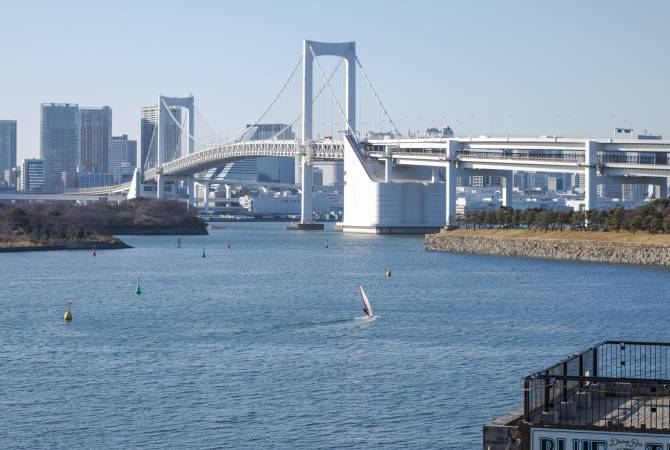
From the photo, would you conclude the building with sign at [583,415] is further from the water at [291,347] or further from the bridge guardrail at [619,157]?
the bridge guardrail at [619,157]

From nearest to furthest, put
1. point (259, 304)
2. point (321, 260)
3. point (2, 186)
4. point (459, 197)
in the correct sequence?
point (259, 304)
point (321, 260)
point (459, 197)
point (2, 186)

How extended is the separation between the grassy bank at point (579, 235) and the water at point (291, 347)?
286 cm

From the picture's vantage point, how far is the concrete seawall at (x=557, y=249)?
129ft

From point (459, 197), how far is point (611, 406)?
104 metres

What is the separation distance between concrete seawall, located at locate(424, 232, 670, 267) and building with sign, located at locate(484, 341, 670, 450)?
29.6 m

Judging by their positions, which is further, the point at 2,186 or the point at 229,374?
the point at 2,186

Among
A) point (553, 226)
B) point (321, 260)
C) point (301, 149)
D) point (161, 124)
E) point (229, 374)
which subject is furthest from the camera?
point (161, 124)

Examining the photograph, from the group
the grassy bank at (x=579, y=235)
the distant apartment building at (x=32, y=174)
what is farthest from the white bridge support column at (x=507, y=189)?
the distant apartment building at (x=32, y=174)

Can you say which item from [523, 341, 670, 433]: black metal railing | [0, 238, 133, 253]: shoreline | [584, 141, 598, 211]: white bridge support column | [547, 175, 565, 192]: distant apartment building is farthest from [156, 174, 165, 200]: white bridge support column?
[523, 341, 670, 433]: black metal railing

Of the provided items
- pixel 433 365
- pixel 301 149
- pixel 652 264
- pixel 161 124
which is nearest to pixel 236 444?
pixel 433 365

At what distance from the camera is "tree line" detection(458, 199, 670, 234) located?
4294 cm

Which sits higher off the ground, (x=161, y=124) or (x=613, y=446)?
(x=161, y=124)

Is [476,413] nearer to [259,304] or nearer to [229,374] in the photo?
[229,374]

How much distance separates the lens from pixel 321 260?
43031mm
